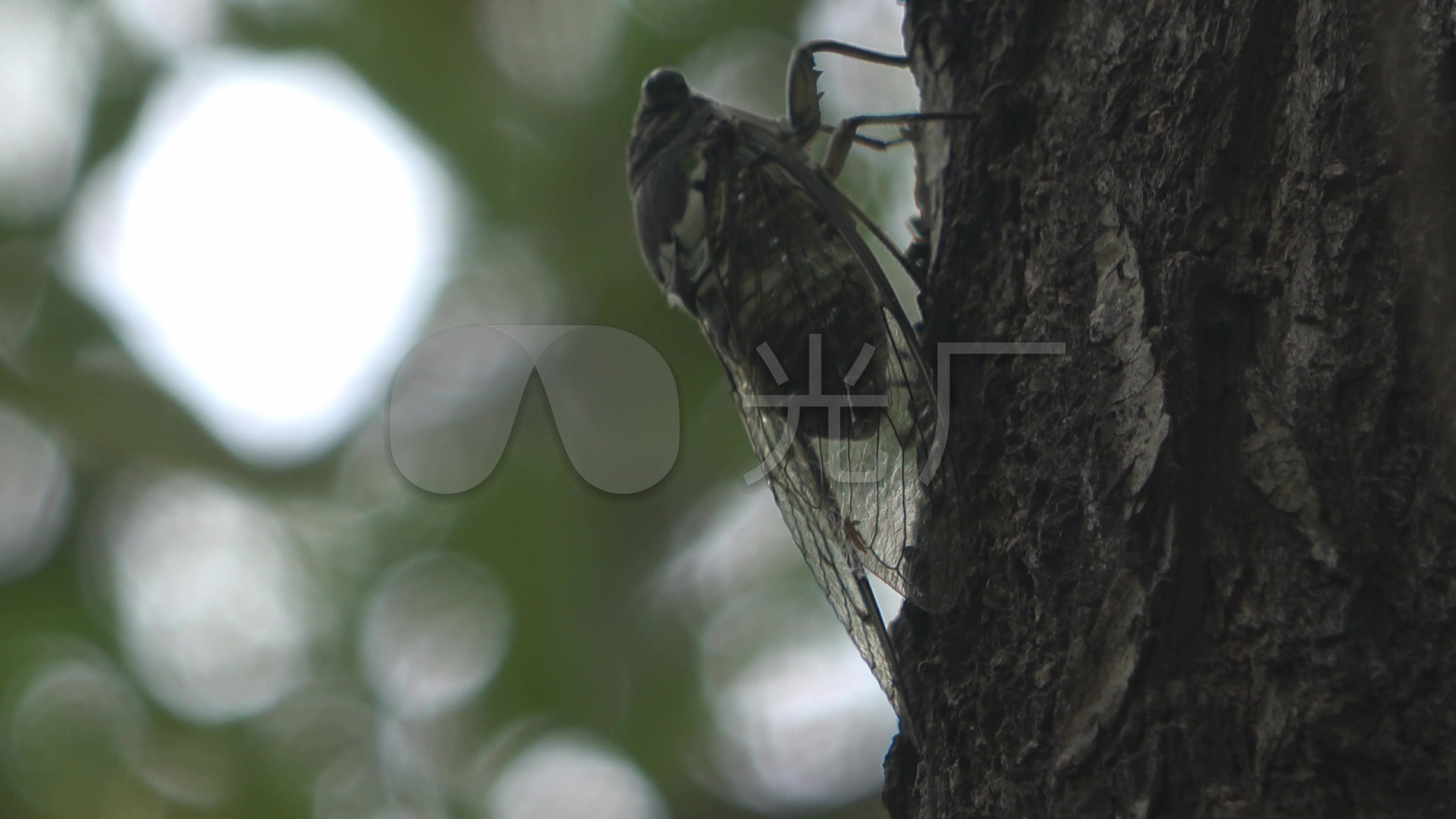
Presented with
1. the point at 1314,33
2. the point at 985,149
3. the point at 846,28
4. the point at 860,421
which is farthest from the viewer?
the point at 846,28

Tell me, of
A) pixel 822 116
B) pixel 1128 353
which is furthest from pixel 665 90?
pixel 1128 353

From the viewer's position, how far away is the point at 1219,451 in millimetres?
932

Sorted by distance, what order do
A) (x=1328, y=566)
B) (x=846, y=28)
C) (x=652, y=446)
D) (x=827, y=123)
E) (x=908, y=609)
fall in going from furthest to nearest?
(x=652, y=446) < (x=846, y=28) < (x=827, y=123) < (x=908, y=609) < (x=1328, y=566)

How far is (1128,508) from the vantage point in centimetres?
96

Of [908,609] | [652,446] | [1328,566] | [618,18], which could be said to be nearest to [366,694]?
[652,446]

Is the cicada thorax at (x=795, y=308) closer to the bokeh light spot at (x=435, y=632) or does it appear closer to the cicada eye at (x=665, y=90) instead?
the cicada eye at (x=665, y=90)

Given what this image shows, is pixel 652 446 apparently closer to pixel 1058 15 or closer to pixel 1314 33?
pixel 1058 15

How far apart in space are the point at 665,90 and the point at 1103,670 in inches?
62.1

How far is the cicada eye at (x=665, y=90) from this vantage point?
2.11 meters

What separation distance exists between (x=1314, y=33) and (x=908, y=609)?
75 centimetres

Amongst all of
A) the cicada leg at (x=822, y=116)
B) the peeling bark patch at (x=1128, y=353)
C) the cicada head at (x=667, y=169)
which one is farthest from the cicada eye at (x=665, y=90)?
the peeling bark patch at (x=1128, y=353)

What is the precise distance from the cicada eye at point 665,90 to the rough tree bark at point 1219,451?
1040 mm

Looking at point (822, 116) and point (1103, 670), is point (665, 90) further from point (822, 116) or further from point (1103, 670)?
point (1103, 670)

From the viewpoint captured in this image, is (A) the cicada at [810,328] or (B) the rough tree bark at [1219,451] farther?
(A) the cicada at [810,328]
